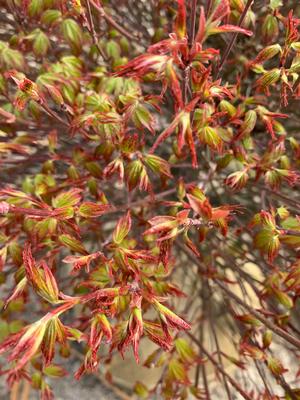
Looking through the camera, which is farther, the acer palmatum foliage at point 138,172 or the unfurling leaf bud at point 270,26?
the unfurling leaf bud at point 270,26

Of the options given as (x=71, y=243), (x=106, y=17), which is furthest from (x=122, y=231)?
(x=106, y=17)

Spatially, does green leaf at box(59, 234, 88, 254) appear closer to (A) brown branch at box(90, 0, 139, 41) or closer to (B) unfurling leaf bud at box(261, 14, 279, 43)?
(A) brown branch at box(90, 0, 139, 41)

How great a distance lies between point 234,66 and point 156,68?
0.95 meters

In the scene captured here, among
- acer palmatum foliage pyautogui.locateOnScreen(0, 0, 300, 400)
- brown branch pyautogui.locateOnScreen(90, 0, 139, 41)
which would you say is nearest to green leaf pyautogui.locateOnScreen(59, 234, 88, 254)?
acer palmatum foliage pyautogui.locateOnScreen(0, 0, 300, 400)

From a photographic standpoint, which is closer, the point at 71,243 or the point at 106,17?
the point at 71,243

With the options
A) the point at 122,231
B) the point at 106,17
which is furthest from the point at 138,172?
the point at 106,17

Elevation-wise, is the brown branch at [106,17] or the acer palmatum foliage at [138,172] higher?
the brown branch at [106,17]

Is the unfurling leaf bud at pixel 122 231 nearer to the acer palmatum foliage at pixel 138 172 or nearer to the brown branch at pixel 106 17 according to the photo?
the acer palmatum foliage at pixel 138 172

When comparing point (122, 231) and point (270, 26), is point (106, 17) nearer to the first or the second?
point (270, 26)

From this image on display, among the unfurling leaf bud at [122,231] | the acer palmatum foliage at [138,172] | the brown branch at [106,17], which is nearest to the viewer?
the acer palmatum foliage at [138,172]

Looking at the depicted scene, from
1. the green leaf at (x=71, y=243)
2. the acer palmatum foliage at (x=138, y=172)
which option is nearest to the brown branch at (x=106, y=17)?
the acer palmatum foliage at (x=138, y=172)

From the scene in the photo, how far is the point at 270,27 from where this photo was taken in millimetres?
1051

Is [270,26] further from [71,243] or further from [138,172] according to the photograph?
[71,243]

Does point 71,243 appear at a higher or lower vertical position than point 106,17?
lower
